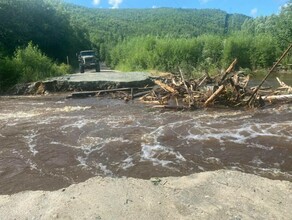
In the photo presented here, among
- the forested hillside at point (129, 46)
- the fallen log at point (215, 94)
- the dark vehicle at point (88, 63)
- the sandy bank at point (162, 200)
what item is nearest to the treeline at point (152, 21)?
the forested hillside at point (129, 46)

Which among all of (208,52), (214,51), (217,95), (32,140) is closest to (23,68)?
(217,95)

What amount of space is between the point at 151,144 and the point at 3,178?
11.3 feet

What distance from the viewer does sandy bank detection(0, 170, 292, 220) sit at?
530 centimetres

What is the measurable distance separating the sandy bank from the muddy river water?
0.59 m

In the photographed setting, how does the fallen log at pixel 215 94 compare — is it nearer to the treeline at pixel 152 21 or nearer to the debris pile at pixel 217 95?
the debris pile at pixel 217 95

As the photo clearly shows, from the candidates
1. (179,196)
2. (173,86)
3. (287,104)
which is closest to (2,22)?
(173,86)

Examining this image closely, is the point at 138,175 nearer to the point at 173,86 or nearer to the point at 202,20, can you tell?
the point at 173,86

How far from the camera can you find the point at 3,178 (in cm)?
720

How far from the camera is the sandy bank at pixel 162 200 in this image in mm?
5297

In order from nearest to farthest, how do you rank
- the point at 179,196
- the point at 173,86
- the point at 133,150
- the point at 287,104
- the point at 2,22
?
1. the point at 179,196
2. the point at 133,150
3. the point at 287,104
4. the point at 173,86
5. the point at 2,22

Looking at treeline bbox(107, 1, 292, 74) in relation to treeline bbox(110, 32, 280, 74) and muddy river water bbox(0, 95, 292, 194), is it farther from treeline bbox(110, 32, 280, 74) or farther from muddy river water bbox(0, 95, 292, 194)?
muddy river water bbox(0, 95, 292, 194)

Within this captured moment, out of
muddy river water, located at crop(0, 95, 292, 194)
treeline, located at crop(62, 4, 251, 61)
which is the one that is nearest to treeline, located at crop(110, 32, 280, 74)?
muddy river water, located at crop(0, 95, 292, 194)

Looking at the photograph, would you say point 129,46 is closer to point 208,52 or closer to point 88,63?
point 208,52

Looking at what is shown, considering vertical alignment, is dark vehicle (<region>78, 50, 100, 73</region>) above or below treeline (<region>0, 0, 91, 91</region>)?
below
